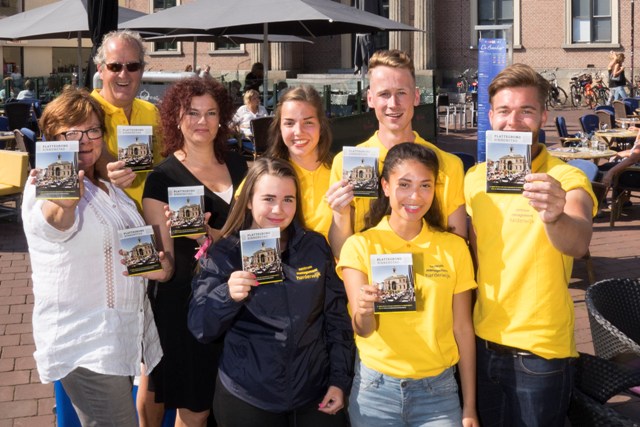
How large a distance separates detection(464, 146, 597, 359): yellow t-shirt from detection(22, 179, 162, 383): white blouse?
1.38m

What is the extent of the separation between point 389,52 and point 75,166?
4.39 ft

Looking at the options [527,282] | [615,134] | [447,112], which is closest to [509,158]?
[527,282]

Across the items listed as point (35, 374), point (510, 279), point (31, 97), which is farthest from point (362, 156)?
point (31, 97)

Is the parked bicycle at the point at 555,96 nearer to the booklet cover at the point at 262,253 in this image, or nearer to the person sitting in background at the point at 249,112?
the person sitting in background at the point at 249,112

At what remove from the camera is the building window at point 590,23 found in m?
29.6

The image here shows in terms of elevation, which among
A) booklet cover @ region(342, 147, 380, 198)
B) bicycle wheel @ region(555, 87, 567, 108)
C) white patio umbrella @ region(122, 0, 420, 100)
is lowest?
booklet cover @ region(342, 147, 380, 198)

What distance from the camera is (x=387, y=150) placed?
320 cm

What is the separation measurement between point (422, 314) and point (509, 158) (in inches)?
25.1

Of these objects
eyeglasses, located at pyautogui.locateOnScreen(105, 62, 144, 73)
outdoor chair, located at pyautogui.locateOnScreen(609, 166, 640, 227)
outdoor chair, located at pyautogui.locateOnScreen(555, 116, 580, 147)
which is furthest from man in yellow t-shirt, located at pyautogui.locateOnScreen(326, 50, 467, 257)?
outdoor chair, located at pyautogui.locateOnScreen(555, 116, 580, 147)

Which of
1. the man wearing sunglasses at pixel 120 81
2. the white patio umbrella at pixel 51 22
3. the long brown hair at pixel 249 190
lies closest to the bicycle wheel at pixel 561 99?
the white patio umbrella at pixel 51 22

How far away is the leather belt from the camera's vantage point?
275 centimetres

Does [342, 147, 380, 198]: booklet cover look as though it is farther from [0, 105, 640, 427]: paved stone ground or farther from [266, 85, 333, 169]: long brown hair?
[0, 105, 640, 427]: paved stone ground

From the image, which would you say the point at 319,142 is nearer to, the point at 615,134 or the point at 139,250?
the point at 139,250

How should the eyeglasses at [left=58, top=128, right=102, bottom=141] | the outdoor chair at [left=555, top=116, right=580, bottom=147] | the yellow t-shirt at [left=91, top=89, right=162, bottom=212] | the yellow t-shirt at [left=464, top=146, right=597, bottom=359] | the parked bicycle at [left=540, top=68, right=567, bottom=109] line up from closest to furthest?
the yellow t-shirt at [left=464, top=146, right=597, bottom=359]
the eyeglasses at [left=58, top=128, right=102, bottom=141]
the yellow t-shirt at [left=91, top=89, right=162, bottom=212]
the outdoor chair at [left=555, top=116, right=580, bottom=147]
the parked bicycle at [left=540, top=68, right=567, bottom=109]
